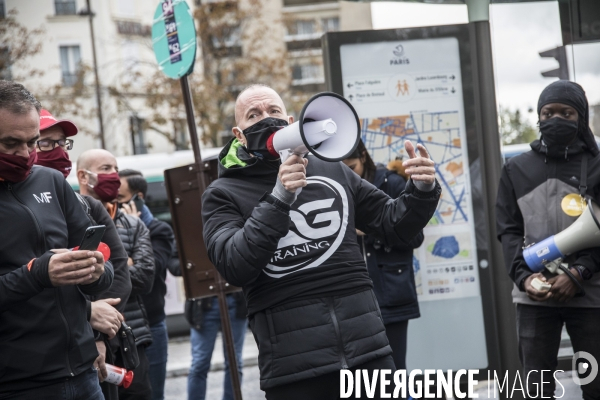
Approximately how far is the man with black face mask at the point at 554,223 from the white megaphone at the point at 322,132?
72.6 inches

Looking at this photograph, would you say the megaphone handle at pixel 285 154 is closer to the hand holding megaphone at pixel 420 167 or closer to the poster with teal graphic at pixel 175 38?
the hand holding megaphone at pixel 420 167

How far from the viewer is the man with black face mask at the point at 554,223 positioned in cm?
439

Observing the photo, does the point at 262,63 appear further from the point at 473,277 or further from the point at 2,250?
the point at 2,250

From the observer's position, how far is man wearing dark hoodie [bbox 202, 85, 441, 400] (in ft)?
10.3

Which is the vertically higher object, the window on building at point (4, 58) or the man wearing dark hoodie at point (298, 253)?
the window on building at point (4, 58)

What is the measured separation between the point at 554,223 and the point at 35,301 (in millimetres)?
2871

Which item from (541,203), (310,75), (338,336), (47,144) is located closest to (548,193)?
(541,203)

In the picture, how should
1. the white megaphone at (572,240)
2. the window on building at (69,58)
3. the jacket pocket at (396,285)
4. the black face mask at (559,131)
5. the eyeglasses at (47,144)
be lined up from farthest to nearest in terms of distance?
the window on building at (69,58) → the jacket pocket at (396,285) → the black face mask at (559,131) → the white megaphone at (572,240) → the eyeglasses at (47,144)

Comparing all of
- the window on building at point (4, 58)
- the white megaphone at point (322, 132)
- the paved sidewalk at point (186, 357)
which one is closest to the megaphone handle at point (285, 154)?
the white megaphone at point (322, 132)

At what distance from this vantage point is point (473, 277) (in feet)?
19.5

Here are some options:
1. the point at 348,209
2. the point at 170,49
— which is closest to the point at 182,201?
the point at 170,49

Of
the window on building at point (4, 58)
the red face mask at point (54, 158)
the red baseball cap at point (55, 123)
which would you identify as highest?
the window on building at point (4, 58)

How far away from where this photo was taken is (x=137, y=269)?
16.6ft

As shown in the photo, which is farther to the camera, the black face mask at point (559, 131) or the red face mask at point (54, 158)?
the black face mask at point (559, 131)
